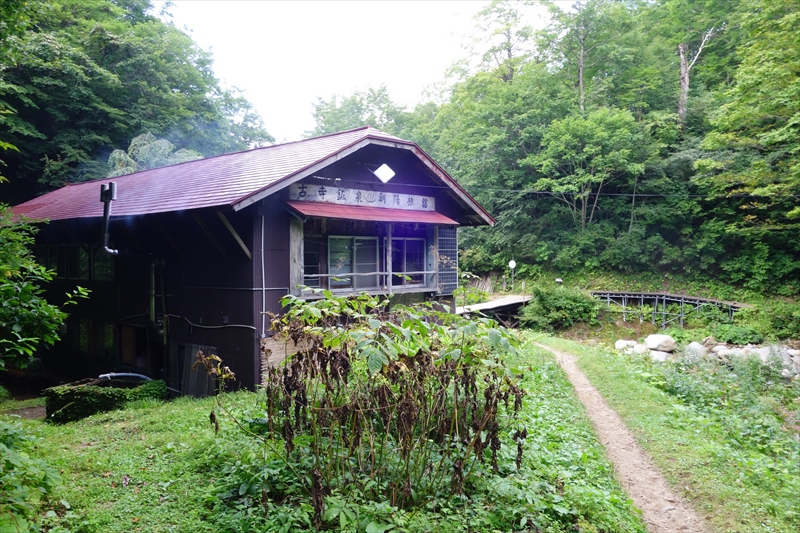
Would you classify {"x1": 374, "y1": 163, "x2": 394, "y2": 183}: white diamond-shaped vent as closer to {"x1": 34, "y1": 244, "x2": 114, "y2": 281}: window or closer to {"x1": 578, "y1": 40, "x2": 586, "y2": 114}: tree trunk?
{"x1": 34, "y1": 244, "x2": 114, "y2": 281}: window

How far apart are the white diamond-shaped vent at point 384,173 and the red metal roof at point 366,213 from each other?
2.54ft

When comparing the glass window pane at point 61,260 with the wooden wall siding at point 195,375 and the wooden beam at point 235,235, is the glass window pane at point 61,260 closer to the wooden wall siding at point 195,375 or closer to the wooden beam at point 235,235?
the wooden wall siding at point 195,375

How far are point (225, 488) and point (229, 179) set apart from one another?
8641mm

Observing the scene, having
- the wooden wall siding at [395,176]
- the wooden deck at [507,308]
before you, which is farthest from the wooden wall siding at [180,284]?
the wooden deck at [507,308]

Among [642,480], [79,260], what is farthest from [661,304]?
[79,260]

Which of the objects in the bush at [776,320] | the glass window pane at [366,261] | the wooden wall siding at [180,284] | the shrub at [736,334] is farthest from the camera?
the shrub at [736,334]

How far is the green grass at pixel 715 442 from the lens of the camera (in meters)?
5.57

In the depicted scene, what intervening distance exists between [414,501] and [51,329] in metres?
4.36

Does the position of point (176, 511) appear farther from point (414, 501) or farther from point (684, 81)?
point (684, 81)

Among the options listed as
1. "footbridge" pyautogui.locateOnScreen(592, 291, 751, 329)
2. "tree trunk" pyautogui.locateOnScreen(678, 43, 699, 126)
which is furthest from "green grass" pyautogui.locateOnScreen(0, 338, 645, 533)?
"tree trunk" pyautogui.locateOnScreen(678, 43, 699, 126)

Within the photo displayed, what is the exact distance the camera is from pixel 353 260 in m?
12.2

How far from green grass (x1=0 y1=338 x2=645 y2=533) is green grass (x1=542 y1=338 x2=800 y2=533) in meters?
1.05

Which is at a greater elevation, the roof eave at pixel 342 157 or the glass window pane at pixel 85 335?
the roof eave at pixel 342 157

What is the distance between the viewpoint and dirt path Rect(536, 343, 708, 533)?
5.32 metres
